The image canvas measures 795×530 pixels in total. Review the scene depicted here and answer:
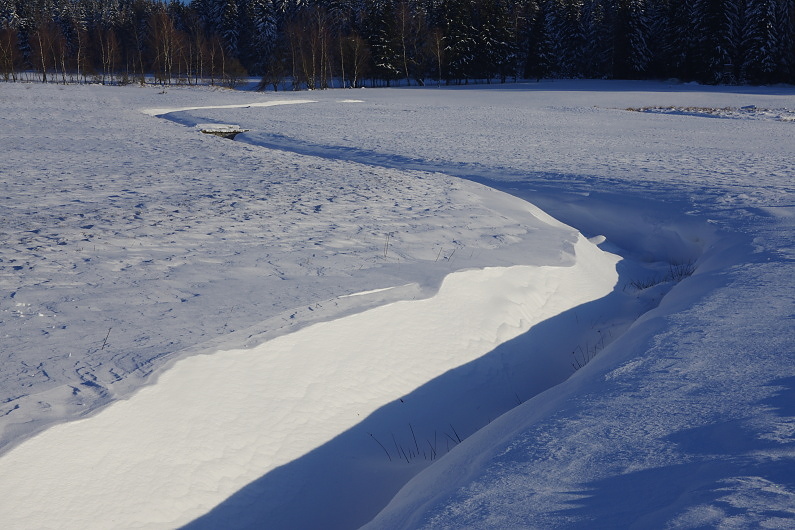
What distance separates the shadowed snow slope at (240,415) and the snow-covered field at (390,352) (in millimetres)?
14

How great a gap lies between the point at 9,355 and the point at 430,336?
125 inches

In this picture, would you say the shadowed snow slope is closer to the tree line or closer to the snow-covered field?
the snow-covered field

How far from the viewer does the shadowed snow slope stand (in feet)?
11.2

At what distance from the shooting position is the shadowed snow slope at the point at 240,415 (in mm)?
3402

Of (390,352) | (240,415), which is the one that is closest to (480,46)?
(390,352)

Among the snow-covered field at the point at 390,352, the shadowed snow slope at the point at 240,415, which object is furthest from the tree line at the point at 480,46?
the shadowed snow slope at the point at 240,415

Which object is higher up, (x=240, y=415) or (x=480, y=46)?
(x=480, y=46)

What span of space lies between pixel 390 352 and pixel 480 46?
59700 mm

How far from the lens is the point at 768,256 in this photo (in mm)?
6641

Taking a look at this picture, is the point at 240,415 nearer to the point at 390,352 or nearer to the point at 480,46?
the point at 390,352

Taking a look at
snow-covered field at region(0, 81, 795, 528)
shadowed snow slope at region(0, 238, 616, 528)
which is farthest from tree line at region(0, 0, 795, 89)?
shadowed snow slope at region(0, 238, 616, 528)

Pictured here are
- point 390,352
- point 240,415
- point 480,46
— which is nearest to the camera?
point 240,415

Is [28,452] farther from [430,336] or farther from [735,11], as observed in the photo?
[735,11]

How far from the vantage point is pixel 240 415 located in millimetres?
4254
